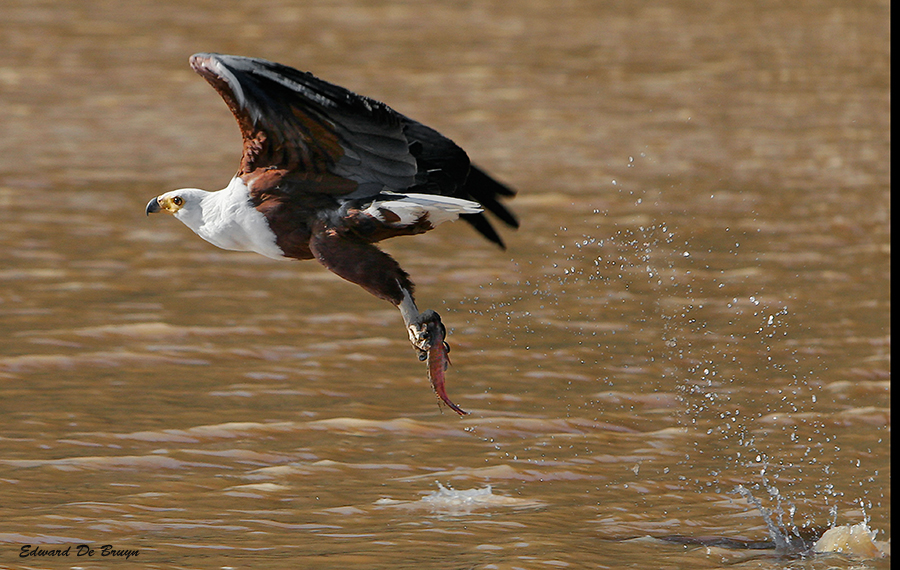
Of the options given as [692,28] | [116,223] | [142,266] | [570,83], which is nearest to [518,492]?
[142,266]

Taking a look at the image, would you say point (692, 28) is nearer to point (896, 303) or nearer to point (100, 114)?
point (100, 114)

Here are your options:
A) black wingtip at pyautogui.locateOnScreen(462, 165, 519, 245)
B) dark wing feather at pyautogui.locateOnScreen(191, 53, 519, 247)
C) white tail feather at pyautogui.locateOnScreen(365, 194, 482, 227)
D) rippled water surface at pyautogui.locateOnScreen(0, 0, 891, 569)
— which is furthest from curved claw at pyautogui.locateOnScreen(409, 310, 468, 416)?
black wingtip at pyautogui.locateOnScreen(462, 165, 519, 245)

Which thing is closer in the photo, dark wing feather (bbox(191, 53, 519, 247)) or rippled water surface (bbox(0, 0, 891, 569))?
dark wing feather (bbox(191, 53, 519, 247))

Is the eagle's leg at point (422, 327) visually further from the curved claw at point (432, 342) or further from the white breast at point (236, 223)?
the white breast at point (236, 223)

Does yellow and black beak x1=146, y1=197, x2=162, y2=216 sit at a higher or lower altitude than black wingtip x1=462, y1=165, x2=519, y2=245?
lower

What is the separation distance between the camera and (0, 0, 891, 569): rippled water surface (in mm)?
5305

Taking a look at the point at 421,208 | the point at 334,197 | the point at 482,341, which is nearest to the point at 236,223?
the point at 334,197

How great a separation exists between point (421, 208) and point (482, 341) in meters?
2.70
